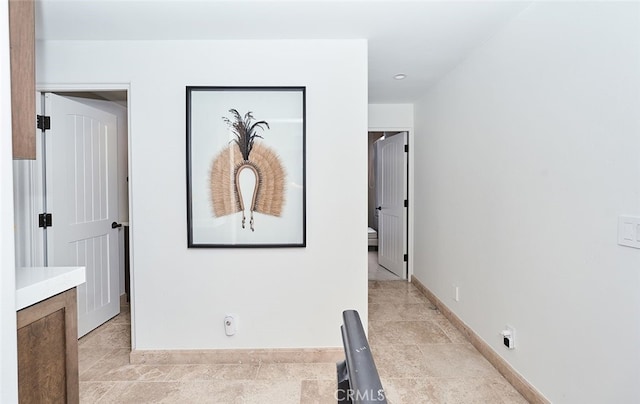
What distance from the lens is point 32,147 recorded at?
3.67 ft

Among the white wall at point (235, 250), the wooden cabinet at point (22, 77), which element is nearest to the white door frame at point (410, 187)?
the white wall at point (235, 250)

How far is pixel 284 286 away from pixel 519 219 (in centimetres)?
165

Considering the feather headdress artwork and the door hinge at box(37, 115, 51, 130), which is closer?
the feather headdress artwork

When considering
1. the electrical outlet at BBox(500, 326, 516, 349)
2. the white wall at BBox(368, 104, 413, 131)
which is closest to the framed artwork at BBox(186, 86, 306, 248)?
the electrical outlet at BBox(500, 326, 516, 349)

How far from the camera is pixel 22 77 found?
1.08m

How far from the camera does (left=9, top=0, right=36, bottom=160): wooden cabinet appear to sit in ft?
3.48

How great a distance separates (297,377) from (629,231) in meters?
1.99

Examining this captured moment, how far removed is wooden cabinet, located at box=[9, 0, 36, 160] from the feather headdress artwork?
132 centimetres

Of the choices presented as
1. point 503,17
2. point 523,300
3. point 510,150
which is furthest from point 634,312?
point 503,17

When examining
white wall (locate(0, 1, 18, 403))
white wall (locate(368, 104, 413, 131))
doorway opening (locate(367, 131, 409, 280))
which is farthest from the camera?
doorway opening (locate(367, 131, 409, 280))

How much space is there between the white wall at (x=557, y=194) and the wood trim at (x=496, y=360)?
5cm

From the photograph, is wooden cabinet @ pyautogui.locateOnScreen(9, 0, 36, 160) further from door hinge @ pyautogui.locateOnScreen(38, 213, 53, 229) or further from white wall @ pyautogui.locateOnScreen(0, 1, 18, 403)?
door hinge @ pyautogui.locateOnScreen(38, 213, 53, 229)

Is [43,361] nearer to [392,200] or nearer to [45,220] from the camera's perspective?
[45,220]

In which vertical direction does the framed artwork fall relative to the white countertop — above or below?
above
